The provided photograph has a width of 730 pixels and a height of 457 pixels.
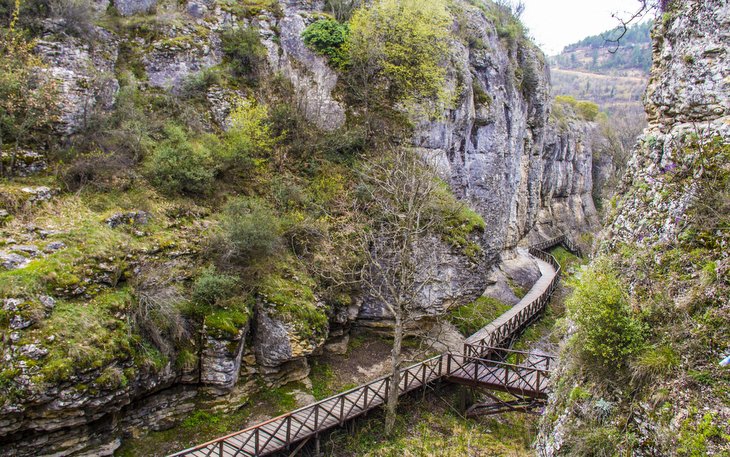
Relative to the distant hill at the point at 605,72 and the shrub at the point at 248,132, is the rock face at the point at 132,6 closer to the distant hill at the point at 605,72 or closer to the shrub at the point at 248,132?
the shrub at the point at 248,132

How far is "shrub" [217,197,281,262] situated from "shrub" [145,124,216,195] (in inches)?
51.9

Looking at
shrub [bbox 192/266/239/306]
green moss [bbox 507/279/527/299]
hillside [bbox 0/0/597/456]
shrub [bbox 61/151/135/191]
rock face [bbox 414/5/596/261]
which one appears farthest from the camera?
green moss [bbox 507/279/527/299]

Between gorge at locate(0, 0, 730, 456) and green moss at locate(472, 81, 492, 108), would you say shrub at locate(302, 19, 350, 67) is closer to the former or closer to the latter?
gorge at locate(0, 0, 730, 456)

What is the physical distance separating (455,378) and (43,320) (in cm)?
1135

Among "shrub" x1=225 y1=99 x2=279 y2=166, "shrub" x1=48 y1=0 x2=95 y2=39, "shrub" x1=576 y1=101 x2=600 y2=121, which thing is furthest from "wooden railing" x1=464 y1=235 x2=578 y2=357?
"shrub" x1=576 y1=101 x2=600 y2=121

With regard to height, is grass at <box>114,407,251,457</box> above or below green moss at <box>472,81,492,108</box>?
below

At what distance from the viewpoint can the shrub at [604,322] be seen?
6.19 metres

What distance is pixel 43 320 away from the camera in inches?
348

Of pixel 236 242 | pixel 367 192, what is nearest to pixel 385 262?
pixel 367 192

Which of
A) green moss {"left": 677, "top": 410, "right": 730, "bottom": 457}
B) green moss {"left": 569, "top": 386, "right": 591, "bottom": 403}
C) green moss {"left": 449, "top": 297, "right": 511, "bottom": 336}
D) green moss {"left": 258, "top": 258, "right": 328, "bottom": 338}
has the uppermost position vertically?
green moss {"left": 677, "top": 410, "right": 730, "bottom": 457}

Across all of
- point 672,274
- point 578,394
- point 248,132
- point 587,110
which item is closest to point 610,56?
point 587,110

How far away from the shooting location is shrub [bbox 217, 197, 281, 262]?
1266cm

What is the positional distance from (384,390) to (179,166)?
9715 mm

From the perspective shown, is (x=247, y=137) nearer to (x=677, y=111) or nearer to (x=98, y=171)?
(x=98, y=171)
